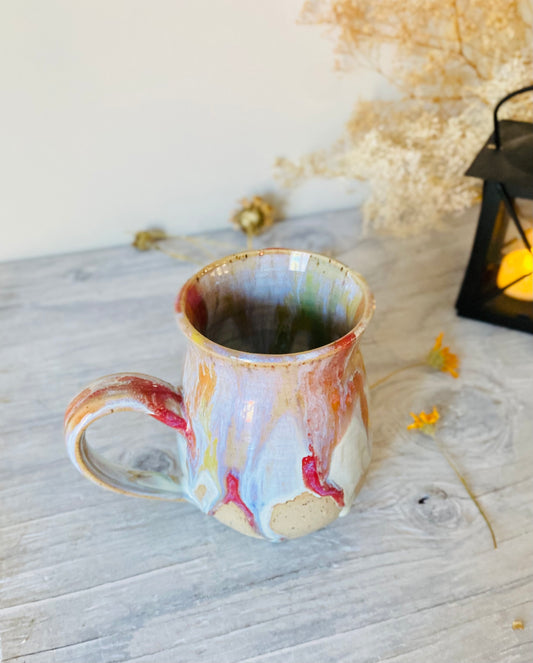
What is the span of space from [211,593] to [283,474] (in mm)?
111

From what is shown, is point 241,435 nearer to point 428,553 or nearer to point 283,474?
point 283,474

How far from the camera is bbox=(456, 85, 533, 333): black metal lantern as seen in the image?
0.53 metres

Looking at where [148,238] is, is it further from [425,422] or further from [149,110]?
[425,422]

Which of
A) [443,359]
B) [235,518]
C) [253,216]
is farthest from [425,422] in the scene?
[253,216]

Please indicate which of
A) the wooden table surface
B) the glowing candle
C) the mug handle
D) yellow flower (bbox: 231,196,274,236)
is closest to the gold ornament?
yellow flower (bbox: 231,196,274,236)

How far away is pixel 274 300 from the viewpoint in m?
0.43

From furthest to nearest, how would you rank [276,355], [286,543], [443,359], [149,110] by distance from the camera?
[149,110] < [443,359] < [286,543] < [276,355]

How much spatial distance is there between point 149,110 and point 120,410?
1.47 ft

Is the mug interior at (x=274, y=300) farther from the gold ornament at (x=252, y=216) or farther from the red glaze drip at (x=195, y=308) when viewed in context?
the gold ornament at (x=252, y=216)

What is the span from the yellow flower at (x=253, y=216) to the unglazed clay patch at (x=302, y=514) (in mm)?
446

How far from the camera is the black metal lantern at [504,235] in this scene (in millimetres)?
533

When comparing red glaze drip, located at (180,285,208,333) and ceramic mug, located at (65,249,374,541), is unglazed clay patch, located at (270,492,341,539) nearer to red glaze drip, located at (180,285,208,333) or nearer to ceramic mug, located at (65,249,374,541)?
ceramic mug, located at (65,249,374,541)

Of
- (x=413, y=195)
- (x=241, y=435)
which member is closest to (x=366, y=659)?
(x=241, y=435)

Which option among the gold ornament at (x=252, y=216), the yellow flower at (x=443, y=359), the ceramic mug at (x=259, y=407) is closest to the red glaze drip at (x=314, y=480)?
the ceramic mug at (x=259, y=407)
